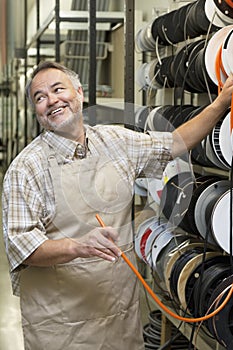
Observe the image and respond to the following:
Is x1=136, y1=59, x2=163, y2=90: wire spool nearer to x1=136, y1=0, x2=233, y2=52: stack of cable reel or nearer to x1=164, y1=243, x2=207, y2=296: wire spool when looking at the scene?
x1=136, y1=0, x2=233, y2=52: stack of cable reel

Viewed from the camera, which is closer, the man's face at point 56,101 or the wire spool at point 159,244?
the man's face at point 56,101

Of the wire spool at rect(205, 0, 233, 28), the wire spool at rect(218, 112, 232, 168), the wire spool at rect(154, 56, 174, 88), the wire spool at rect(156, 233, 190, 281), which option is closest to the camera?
the wire spool at rect(218, 112, 232, 168)

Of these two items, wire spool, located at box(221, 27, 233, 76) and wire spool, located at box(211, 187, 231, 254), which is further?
wire spool, located at box(211, 187, 231, 254)

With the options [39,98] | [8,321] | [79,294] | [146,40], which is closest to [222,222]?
[79,294]

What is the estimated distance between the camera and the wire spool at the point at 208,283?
8.07 feet

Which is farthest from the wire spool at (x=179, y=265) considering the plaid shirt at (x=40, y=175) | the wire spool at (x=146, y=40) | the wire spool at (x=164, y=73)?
the wire spool at (x=146, y=40)

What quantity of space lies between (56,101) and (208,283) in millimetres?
875

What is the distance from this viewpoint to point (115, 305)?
2424mm

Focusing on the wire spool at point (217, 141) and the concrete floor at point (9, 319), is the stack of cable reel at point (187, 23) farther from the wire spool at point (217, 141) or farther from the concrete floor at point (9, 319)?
the concrete floor at point (9, 319)

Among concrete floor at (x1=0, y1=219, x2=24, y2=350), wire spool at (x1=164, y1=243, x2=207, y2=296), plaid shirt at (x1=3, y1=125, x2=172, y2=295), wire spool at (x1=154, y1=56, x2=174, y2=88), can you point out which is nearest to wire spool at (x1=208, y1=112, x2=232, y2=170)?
plaid shirt at (x1=3, y1=125, x2=172, y2=295)

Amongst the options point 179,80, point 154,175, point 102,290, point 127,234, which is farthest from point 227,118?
point 179,80

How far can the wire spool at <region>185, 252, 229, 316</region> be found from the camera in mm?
2623

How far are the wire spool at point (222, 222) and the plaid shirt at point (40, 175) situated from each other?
12.1 inches

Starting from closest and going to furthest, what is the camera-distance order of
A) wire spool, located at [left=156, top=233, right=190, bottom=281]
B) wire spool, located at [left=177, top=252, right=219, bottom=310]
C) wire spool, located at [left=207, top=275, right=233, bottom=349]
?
wire spool, located at [left=207, top=275, right=233, bottom=349] < wire spool, located at [left=177, top=252, right=219, bottom=310] < wire spool, located at [left=156, top=233, right=190, bottom=281]
